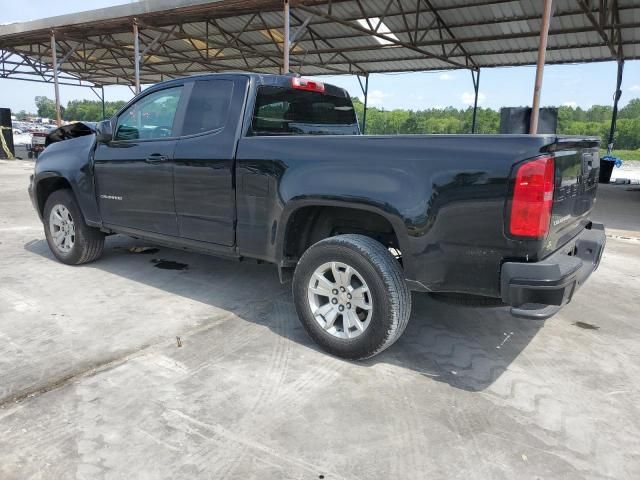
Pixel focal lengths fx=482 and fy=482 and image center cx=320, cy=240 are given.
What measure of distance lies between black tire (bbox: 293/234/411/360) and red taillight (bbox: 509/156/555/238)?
2.54ft

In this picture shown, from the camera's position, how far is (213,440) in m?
2.33

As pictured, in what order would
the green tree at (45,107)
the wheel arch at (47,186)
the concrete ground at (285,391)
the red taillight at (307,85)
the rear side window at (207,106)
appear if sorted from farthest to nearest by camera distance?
the green tree at (45,107), the wheel arch at (47,186), the red taillight at (307,85), the rear side window at (207,106), the concrete ground at (285,391)

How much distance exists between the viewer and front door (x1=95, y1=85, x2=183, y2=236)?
4.15 m

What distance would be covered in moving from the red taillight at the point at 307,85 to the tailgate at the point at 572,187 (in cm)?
223

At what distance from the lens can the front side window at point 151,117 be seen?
421 centimetres

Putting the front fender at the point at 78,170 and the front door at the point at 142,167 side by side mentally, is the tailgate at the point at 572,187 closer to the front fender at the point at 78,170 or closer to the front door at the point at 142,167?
the front door at the point at 142,167

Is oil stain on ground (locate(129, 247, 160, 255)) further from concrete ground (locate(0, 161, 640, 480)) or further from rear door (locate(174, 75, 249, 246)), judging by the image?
rear door (locate(174, 75, 249, 246))

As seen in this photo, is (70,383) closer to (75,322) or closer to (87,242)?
(75,322)

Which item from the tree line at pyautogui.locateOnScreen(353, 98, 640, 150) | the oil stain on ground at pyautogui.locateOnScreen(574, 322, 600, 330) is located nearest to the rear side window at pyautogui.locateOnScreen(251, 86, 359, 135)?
the oil stain on ground at pyautogui.locateOnScreen(574, 322, 600, 330)

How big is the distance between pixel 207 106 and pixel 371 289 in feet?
6.91

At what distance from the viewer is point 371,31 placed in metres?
14.8

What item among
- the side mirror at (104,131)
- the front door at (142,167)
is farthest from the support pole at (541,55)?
the side mirror at (104,131)

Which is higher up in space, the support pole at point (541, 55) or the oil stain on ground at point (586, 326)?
the support pole at point (541, 55)

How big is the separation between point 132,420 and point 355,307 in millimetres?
1452
